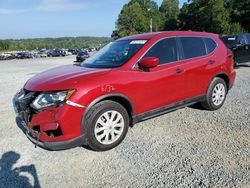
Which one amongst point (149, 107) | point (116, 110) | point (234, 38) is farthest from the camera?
point (234, 38)

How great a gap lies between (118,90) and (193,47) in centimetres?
210

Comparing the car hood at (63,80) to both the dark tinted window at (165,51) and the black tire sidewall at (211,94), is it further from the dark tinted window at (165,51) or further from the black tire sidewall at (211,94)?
the black tire sidewall at (211,94)

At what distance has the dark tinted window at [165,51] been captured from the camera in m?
4.94

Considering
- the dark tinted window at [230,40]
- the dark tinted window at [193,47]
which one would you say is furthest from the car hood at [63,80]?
the dark tinted window at [230,40]

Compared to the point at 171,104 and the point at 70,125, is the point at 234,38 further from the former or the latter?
the point at 70,125

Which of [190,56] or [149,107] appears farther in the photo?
[190,56]

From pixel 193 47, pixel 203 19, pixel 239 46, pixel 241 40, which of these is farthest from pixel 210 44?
pixel 203 19

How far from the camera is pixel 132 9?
72750 mm

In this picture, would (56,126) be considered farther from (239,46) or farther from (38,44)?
(38,44)

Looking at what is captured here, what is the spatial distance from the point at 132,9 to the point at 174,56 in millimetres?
70719

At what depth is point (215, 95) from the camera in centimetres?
608

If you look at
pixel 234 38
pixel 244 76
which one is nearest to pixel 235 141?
pixel 244 76

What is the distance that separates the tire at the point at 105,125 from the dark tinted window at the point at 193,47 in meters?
1.85

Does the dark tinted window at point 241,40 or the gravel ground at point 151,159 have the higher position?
the dark tinted window at point 241,40
